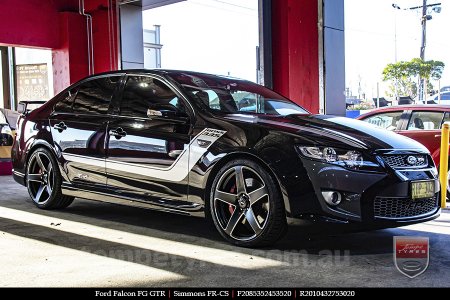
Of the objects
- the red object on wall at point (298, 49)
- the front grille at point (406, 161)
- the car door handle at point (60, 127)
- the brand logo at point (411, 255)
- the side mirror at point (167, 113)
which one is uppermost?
the red object on wall at point (298, 49)

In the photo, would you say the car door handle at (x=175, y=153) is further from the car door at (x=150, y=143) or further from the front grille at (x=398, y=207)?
the front grille at (x=398, y=207)

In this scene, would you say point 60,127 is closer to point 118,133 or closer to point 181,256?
point 118,133

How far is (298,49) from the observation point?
340 inches

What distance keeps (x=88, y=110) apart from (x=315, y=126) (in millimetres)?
2361

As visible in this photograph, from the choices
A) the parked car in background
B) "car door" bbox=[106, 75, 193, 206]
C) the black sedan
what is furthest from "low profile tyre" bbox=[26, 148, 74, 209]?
the parked car in background

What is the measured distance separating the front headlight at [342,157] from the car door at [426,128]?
338 cm

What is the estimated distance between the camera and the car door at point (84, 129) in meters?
4.96

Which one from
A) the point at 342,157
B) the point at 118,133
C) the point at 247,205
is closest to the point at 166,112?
the point at 118,133

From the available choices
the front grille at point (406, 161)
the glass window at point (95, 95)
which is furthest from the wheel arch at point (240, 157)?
the glass window at point (95, 95)

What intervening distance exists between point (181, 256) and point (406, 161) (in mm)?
1790

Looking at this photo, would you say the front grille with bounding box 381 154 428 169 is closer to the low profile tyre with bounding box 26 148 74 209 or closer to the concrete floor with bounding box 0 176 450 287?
the concrete floor with bounding box 0 176 450 287

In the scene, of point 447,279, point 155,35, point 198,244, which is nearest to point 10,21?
point 198,244

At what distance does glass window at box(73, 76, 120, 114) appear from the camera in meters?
5.10

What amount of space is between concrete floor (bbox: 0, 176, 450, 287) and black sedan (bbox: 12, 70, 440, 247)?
255 mm
